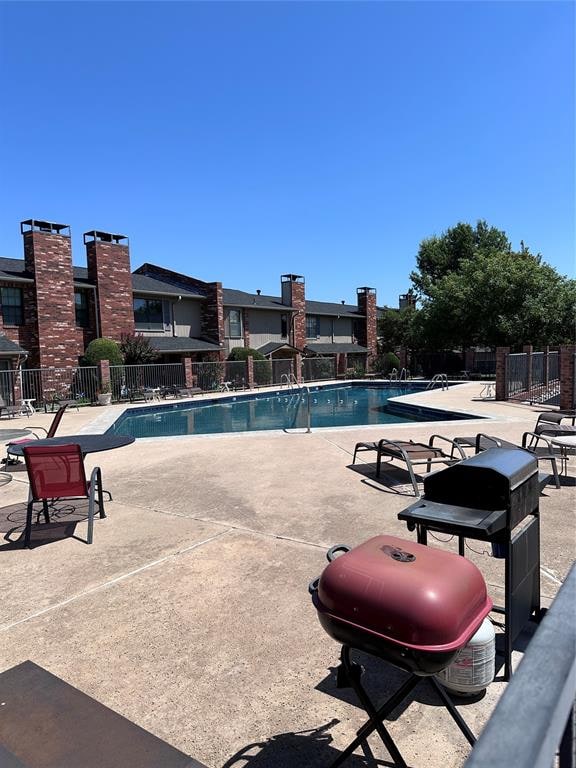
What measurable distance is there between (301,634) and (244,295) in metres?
36.0

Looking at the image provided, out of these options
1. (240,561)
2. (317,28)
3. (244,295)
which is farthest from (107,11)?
(244,295)

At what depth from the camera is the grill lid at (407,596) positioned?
178 centimetres

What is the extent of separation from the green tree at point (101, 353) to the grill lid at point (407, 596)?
2380 centimetres

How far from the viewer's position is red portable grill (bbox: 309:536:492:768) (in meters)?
1.78

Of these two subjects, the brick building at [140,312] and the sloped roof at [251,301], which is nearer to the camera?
the brick building at [140,312]

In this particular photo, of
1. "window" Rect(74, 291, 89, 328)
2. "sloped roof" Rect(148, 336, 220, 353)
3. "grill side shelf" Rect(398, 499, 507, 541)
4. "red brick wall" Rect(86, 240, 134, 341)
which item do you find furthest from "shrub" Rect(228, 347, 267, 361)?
"grill side shelf" Rect(398, 499, 507, 541)

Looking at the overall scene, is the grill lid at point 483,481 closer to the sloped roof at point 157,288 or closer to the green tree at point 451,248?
the sloped roof at point 157,288

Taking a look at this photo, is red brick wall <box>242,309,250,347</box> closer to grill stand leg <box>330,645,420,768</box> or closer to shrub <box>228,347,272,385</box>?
shrub <box>228,347,272,385</box>

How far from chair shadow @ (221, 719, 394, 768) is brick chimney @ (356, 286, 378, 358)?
41.0m

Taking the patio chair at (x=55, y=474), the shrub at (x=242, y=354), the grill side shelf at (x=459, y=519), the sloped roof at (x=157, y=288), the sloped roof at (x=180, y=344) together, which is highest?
the sloped roof at (x=157, y=288)

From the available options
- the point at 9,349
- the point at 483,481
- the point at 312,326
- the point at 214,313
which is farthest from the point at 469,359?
the point at 483,481

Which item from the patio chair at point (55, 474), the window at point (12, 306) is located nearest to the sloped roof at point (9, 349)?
the window at point (12, 306)

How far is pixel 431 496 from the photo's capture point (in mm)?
2814

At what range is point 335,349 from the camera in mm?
39844
